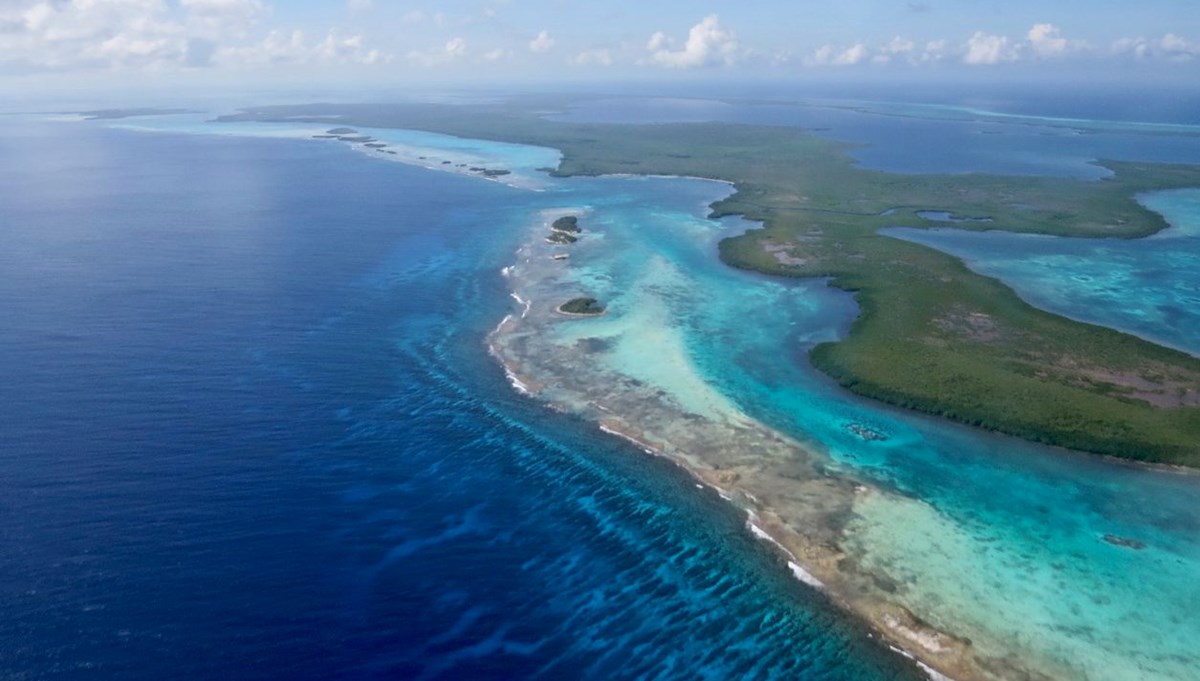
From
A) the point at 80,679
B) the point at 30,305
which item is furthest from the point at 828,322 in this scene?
the point at 30,305

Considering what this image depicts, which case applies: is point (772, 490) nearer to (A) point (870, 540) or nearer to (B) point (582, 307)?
(A) point (870, 540)

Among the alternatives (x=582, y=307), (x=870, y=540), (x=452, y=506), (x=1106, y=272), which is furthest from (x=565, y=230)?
(x=870, y=540)

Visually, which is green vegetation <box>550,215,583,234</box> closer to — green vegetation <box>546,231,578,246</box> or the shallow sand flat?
green vegetation <box>546,231,578,246</box>

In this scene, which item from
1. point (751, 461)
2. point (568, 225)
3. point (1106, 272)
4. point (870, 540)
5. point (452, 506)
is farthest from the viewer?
point (568, 225)

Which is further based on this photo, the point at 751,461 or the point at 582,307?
the point at 582,307

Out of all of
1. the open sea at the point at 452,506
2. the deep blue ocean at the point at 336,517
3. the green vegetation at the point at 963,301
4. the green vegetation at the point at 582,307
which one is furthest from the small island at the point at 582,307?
the green vegetation at the point at 963,301

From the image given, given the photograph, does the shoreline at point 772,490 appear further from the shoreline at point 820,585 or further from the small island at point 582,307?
the small island at point 582,307
